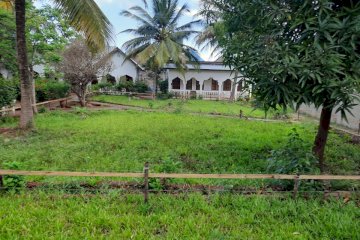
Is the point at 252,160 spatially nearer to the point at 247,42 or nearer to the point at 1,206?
the point at 247,42

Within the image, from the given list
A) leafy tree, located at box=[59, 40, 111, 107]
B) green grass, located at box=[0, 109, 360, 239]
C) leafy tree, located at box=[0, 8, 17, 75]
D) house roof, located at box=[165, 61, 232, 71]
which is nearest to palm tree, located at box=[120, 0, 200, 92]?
house roof, located at box=[165, 61, 232, 71]

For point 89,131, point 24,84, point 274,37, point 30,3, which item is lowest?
point 89,131

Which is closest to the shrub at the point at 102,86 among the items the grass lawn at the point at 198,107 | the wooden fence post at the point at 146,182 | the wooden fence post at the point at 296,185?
the grass lawn at the point at 198,107

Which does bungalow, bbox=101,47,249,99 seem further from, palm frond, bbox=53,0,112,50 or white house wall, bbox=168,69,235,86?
palm frond, bbox=53,0,112,50

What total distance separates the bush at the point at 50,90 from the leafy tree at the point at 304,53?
605 inches

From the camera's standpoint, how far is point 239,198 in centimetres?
416

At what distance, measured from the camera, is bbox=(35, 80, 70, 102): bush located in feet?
55.5

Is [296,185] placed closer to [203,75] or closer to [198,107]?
[198,107]

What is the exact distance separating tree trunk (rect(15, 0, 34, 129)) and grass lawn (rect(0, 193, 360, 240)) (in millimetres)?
5426

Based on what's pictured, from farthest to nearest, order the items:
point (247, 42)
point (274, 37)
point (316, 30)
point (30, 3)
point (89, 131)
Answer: point (30, 3) → point (89, 131) → point (247, 42) → point (274, 37) → point (316, 30)

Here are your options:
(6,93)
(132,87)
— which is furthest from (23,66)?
(132,87)

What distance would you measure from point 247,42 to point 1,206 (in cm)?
449

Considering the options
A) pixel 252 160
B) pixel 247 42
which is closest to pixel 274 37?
pixel 247 42

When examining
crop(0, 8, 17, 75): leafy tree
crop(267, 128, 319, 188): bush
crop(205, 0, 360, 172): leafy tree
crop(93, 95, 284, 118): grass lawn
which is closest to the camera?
crop(205, 0, 360, 172): leafy tree
